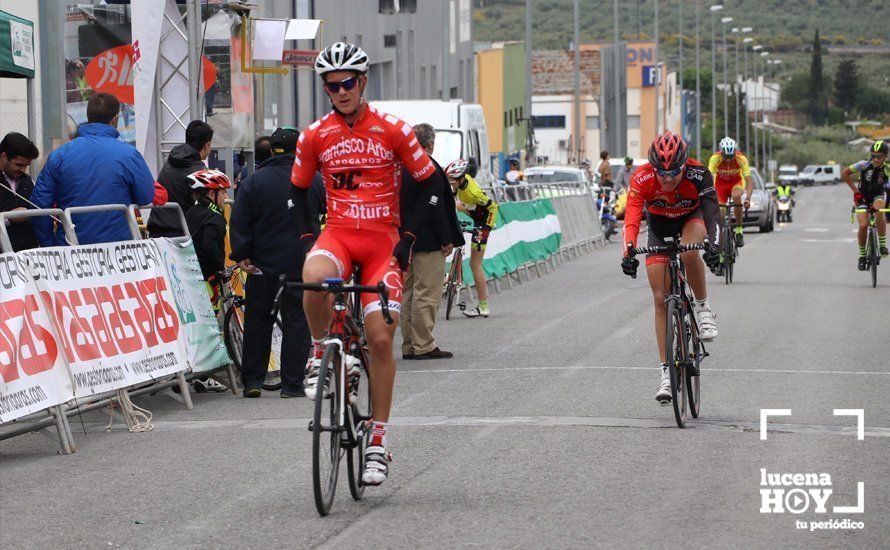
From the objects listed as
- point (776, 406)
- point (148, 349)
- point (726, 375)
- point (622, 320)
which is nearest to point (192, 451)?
point (148, 349)

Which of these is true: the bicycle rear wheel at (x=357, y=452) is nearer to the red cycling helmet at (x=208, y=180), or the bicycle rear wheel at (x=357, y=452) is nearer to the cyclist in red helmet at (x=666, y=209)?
the cyclist in red helmet at (x=666, y=209)

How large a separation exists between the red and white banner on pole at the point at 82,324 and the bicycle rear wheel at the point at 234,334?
0.95m

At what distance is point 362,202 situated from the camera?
7.89 metres

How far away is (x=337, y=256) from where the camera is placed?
778 centimetres

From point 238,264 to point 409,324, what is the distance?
309 cm

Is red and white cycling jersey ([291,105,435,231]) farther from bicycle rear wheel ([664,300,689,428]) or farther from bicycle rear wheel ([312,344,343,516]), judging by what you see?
bicycle rear wheel ([664,300,689,428])

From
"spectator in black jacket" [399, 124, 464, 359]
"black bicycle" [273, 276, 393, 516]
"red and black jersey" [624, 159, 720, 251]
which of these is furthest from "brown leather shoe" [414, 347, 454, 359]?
"black bicycle" [273, 276, 393, 516]

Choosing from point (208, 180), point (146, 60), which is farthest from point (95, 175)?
point (146, 60)

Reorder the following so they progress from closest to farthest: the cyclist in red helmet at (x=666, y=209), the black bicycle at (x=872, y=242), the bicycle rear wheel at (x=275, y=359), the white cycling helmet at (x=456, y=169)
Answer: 1. the cyclist in red helmet at (x=666, y=209)
2. the bicycle rear wheel at (x=275, y=359)
3. the white cycling helmet at (x=456, y=169)
4. the black bicycle at (x=872, y=242)

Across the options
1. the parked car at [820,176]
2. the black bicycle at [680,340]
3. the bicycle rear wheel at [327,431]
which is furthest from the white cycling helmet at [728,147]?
the parked car at [820,176]

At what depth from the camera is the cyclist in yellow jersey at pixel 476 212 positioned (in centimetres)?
1702

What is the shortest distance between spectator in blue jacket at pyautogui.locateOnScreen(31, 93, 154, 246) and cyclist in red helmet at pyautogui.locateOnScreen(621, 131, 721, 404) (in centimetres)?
381

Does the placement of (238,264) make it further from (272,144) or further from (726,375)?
(726,375)

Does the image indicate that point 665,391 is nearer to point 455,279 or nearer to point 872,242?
point 455,279
